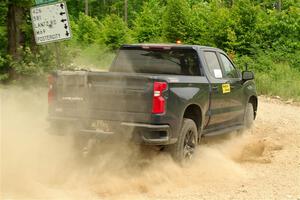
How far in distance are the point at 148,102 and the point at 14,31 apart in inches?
228

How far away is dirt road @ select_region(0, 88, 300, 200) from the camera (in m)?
6.53

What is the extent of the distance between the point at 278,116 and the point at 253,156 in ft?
17.3

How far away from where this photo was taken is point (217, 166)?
8.12 meters

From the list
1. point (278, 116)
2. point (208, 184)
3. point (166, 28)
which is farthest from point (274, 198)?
point (166, 28)

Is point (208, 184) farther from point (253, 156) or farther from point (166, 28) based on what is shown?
point (166, 28)

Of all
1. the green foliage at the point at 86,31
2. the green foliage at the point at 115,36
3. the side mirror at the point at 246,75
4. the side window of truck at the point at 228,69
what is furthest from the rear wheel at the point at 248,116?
the green foliage at the point at 86,31

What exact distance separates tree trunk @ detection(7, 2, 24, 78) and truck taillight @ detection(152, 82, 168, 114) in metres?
5.58

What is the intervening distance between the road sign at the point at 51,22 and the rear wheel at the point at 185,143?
3.10 meters

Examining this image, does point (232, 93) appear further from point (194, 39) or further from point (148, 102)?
point (194, 39)

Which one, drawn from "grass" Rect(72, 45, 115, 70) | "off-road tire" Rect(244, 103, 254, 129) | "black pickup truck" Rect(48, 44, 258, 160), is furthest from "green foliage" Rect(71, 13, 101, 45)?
"black pickup truck" Rect(48, 44, 258, 160)

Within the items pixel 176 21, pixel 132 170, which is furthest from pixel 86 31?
pixel 132 170

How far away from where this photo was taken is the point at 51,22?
991 centimetres

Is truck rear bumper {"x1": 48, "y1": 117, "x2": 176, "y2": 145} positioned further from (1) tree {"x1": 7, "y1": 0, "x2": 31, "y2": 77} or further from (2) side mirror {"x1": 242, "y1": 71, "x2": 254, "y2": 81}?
(1) tree {"x1": 7, "y1": 0, "x2": 31, "y2": 77}

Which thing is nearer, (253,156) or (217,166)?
(217,166)
